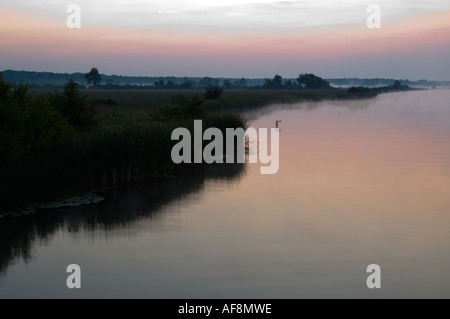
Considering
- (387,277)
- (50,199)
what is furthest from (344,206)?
(50,199)

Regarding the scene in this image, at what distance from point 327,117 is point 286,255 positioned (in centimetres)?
5301

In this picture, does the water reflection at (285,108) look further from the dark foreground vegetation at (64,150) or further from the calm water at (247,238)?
the calm water at (247,238)

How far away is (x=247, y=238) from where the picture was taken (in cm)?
1728

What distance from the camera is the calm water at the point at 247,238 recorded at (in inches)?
530

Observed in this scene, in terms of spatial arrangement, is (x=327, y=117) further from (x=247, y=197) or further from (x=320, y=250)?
(x=320, y=250)

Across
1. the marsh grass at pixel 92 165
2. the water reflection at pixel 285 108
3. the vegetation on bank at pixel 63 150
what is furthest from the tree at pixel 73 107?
the water reflection at pixel 285 108

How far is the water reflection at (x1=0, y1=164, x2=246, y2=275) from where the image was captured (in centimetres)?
1706

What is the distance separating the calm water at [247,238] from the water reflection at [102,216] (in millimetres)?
42

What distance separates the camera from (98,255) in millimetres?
15828

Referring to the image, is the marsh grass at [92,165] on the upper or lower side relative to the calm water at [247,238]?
upper
